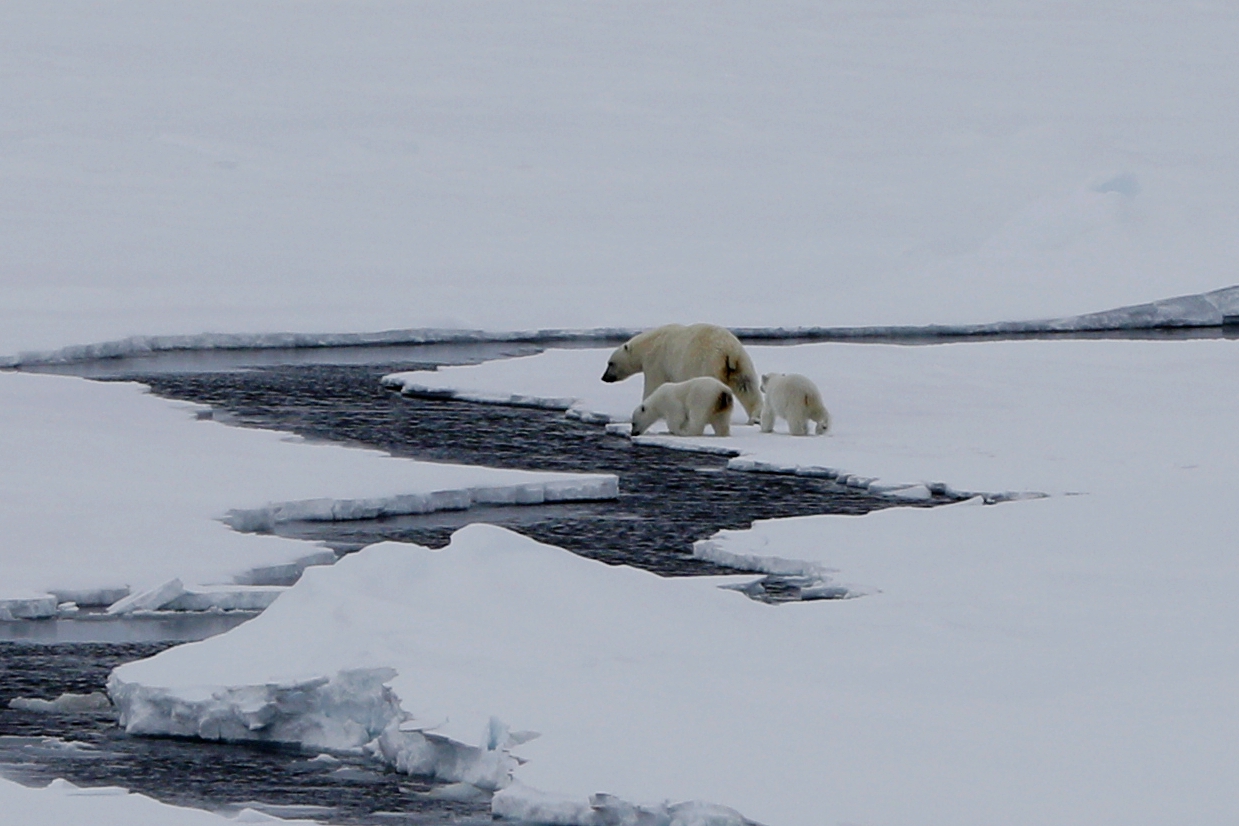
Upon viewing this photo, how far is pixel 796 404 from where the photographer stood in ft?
38.5

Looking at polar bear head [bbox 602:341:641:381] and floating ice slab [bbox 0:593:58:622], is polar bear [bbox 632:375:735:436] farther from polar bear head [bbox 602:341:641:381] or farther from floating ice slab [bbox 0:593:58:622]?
floating ice slab [bbox 0:593:58:622]

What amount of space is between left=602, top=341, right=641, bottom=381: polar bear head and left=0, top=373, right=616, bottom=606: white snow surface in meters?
2.40

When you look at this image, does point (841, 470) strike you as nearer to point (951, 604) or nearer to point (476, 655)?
point (951, 604)

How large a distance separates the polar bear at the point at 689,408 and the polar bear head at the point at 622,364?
119 centimetres

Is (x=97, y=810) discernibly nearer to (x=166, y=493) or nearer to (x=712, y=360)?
(x=166, y=493)

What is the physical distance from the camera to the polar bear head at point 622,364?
13109 mm

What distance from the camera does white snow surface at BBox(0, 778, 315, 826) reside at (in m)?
4.58

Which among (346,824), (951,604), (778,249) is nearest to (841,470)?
(951,604)

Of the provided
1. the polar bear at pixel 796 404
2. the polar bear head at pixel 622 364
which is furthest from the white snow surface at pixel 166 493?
the polar bear head at pixel 622 364

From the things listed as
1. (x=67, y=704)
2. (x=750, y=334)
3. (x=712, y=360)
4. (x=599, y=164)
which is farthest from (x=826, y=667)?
(x=599, y=164)

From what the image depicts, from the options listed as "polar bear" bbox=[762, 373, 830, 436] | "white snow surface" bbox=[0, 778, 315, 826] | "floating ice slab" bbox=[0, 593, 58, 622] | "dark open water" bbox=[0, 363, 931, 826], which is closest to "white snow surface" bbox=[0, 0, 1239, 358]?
"dark open water" bbox=[0, 363, 931, 826]

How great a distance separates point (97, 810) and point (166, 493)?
4.71m

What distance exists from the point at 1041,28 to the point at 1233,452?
26.9 m

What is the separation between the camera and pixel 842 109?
106 ft
